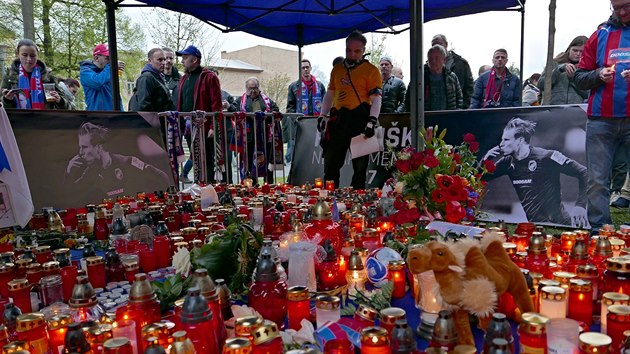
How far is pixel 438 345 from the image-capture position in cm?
114

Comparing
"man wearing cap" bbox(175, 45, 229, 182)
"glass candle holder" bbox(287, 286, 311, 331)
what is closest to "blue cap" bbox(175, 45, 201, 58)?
"man wearing cap" bbox(175, 45, 229, 182)

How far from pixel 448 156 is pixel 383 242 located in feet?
2.52

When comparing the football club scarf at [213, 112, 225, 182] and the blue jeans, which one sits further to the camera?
the football club scarf at [213, 112, 225, 182]

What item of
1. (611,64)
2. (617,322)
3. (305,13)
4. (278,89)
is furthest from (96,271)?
(278,89)

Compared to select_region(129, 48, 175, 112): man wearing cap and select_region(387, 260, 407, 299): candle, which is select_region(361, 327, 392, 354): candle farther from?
select_region(129, 48, 175, 112): man wearing cap

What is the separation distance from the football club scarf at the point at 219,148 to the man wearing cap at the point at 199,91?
0.05 metres

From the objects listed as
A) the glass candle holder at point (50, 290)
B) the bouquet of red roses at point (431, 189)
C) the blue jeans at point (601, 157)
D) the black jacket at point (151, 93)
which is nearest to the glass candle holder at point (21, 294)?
the glass candle holder at point (50, 290)

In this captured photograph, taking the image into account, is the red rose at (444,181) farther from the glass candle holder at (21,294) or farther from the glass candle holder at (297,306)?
the glass candle holder at (21,294)

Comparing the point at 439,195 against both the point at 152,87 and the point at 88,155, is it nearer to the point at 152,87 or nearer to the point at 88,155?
the point at 88,155

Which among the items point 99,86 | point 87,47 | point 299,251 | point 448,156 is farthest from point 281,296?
point 87,47

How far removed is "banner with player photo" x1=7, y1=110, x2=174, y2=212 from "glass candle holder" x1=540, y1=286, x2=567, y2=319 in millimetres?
4245

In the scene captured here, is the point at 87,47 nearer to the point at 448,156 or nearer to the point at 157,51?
the point at 157,51

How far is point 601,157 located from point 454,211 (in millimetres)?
1787

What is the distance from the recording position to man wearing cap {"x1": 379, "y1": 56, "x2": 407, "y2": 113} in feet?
21.9
